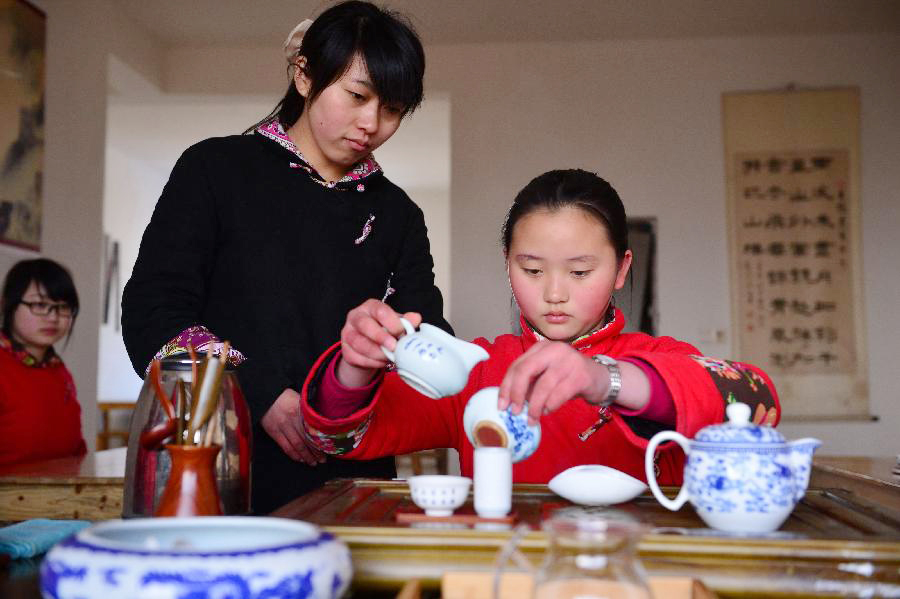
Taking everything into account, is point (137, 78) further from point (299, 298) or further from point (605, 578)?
point (605, 578)

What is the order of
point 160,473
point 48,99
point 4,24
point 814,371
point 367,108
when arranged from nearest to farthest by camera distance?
point 160,473 < point 367,108 < point 4,24 < point 48,99 < point 814,371

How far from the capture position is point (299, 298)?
1.50 metres

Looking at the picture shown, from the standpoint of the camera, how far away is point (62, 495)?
223 cm

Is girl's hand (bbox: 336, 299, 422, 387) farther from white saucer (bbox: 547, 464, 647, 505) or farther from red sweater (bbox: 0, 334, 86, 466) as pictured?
red sweater (bbox: 0, 334, 86, 466)

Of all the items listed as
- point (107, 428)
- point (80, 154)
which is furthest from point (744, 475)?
point (107, 428)

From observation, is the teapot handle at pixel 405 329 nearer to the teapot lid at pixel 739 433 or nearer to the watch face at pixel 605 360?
the watch face at pixel 605 360

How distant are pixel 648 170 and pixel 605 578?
14.3 feet

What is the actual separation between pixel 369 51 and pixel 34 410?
87.3 inches

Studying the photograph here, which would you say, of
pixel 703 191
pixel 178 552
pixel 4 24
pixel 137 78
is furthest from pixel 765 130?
pixel 178 552

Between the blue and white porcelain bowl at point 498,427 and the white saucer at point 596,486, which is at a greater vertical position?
the blue and white porcelain bowl at point 498,427

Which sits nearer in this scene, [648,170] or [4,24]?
[4,24]

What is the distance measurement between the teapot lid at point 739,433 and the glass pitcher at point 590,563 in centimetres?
31

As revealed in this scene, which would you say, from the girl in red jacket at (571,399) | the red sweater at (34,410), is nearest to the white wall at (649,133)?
the red sweater at (34,410)

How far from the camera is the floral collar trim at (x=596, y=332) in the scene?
1.42 metres
